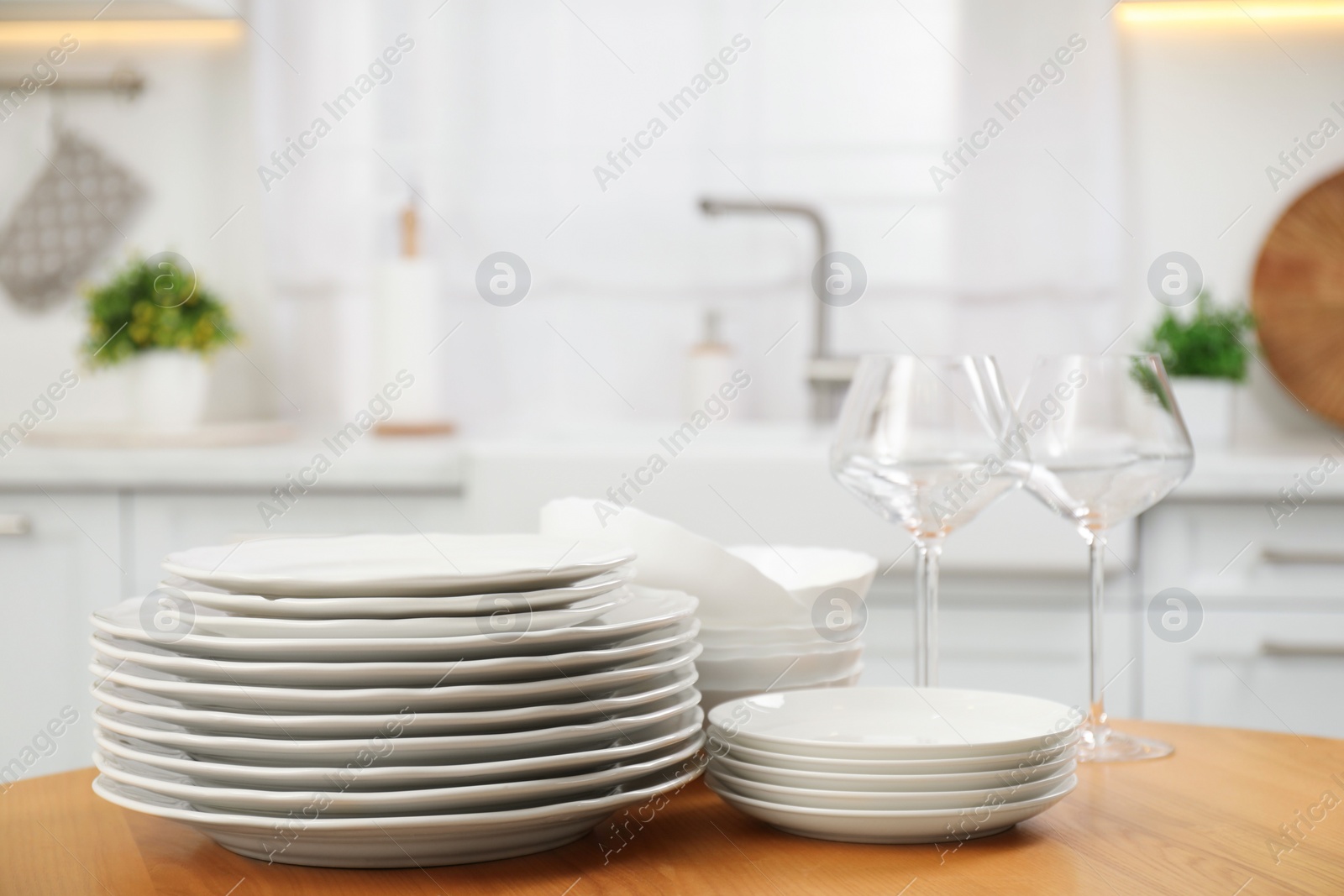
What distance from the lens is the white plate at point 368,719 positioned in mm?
482

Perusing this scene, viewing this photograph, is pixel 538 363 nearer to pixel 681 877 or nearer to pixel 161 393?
pixel 161 393

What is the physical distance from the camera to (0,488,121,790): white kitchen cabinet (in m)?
1.79

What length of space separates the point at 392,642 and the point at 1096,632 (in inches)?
16.9

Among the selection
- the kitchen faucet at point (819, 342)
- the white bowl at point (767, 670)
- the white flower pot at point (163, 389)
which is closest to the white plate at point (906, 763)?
the white bowl at point (767, 670)

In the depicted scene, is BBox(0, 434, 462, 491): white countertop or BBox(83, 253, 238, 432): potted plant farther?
BBox(83, 253, 238, 432): potted plant

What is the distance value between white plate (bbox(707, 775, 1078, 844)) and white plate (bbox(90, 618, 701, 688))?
0.31 feet

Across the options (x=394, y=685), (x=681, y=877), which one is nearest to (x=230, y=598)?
(x=394, y=685)

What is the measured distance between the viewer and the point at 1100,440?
0.74 m

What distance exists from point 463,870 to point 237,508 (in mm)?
1362

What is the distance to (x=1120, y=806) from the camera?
24.6 inches

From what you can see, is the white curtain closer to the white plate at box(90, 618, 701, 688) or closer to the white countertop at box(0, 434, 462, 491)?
the white countertop at box(0, 434, 462, 491)

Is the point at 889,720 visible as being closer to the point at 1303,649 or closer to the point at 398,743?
the point at 398,743

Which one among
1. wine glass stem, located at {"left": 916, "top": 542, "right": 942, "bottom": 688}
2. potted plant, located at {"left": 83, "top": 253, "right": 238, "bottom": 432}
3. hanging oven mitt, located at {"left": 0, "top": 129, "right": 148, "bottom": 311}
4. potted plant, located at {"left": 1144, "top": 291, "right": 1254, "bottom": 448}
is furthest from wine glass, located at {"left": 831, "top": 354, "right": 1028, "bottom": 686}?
hanging oven mitt, located at {"left": 0, "top": 129, "right": 148, "bottom": 311}

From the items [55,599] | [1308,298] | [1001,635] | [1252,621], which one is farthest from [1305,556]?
[55,599]
